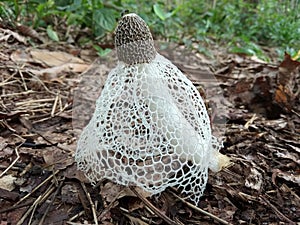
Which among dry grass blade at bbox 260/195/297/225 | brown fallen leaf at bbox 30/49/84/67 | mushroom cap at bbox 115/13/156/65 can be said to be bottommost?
brown fallen leaf at bbox 30/49/84/67

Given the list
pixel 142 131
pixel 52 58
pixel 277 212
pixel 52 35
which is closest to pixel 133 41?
pixel 142 131

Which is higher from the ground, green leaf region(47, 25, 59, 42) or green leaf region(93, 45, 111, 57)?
green leaf region(47, 25, 59, 42)

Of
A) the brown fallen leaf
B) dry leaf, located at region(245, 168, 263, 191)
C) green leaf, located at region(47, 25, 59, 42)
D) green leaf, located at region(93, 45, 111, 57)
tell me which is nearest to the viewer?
dry leaf, located at region(245, 168, 263, 191)

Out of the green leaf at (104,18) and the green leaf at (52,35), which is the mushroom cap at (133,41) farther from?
the green leaf at (52,35)

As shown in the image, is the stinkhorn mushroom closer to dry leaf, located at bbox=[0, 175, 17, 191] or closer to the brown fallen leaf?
dry leaf, located at bbox=[0, 175, 17, 191]

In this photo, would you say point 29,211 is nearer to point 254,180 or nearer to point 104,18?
point 254,180

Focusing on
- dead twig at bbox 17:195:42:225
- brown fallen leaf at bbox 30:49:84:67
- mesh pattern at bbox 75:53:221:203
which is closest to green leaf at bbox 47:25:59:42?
brown fallen leaf at bbox 30:49:84:67

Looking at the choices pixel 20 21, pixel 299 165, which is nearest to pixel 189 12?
pixel 20 21

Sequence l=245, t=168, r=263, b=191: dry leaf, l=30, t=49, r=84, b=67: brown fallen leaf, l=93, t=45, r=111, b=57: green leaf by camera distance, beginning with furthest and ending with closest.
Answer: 1. l=93, t=45, r=111, b=57: green leaf
2. l=30, t=49, r=84, b=67: brown fallen leaf
3. l=245, t=168, r=263, b=191: dry leaf
